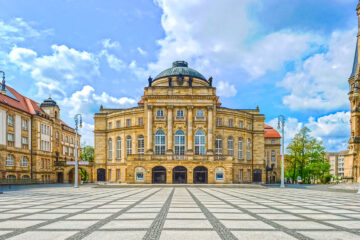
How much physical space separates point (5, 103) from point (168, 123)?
27.4m

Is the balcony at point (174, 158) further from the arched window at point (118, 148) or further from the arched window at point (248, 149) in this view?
the arched window at point (248, 149)

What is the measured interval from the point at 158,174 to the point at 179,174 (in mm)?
3524

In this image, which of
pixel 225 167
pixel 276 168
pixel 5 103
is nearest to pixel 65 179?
pixel 5 103

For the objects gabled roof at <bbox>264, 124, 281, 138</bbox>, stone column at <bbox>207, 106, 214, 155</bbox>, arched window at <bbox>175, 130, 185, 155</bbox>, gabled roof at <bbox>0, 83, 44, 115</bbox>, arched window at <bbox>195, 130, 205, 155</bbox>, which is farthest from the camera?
gabled roof at <bbox>264, 124, 281, 138</bbox>

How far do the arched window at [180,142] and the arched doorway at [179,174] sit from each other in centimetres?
520

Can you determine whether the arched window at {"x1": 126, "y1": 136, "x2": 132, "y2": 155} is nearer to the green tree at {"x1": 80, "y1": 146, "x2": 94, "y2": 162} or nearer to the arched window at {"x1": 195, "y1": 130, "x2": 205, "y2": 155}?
the arched window at {"x1": 195, "y1": 130, "x2": 205, "y2": 155}

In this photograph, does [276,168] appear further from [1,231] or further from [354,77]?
[1,231]

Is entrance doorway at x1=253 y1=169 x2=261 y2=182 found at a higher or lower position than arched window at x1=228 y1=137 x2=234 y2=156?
lower

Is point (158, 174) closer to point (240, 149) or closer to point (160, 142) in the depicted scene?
point (160, 142)

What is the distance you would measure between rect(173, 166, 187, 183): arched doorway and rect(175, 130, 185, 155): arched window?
17.1ft

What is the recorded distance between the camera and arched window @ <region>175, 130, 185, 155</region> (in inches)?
2077

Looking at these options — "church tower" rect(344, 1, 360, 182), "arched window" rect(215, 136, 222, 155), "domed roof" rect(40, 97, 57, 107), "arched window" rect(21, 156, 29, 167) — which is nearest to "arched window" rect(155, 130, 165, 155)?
"arched window" rect(215, 136, 222, 155)

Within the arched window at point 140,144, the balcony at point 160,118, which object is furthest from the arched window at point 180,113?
the arched window at point 140,144

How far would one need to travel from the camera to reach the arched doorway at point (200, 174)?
47.8 m
